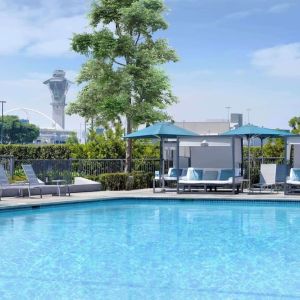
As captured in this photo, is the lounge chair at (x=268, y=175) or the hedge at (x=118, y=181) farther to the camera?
the hedge at (x=118, y=181)

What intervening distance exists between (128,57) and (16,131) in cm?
11572

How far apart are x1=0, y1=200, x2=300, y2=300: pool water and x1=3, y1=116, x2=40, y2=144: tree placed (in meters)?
122

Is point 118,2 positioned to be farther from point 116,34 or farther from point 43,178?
point 43,178

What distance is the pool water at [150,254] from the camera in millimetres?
7672

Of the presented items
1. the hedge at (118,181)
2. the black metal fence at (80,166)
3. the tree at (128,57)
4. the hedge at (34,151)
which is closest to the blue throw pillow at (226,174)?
the black metal fence at (80,166)

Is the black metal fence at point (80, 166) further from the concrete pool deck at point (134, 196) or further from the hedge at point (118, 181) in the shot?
the concrete pool deck at point (134, 196)

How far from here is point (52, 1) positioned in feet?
67.1

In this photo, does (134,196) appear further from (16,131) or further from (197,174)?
(16,131)

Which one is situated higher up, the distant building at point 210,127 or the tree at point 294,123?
the distant building at point 210,127

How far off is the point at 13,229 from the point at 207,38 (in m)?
12.6

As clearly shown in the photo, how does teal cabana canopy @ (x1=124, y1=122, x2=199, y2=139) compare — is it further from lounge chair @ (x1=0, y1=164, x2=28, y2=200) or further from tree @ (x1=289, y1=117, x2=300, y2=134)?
tree @ (x1=289, y1=117, x2=300, y2=134)

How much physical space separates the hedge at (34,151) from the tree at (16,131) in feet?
339

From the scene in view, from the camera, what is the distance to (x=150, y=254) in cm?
1032

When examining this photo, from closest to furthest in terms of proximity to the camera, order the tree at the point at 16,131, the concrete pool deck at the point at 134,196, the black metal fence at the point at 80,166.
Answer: the concrete pool deck at the point at 134,196, the black metal fence at the point at 80,166, the tree at the point at 16,131
